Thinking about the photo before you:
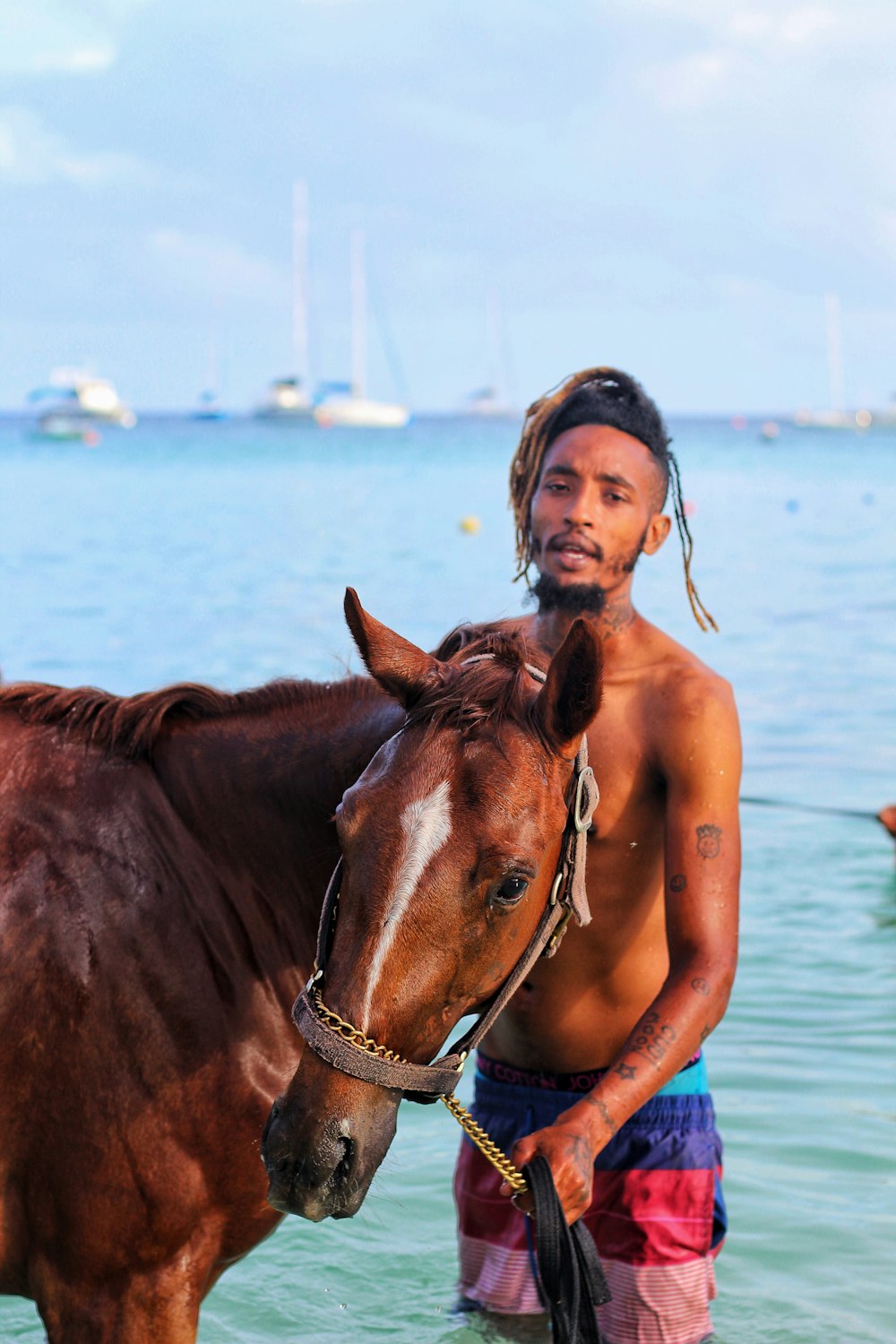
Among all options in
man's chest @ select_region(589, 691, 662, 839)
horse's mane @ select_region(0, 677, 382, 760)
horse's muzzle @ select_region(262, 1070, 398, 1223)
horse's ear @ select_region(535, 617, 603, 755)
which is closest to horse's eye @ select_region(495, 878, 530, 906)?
horse's ear @ select_region(535, 617, 603, 755)

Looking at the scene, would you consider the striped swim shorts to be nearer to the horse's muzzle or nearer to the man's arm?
the man's arm

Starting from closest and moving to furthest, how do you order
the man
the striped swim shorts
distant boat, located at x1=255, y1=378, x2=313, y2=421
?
the man, the striped swim shorts, distant boat, located at x1=255, y1=378, x2=313, y2=421

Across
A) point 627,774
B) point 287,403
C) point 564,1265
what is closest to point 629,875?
point 627,774

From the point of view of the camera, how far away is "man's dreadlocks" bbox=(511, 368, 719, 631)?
3.23 metres

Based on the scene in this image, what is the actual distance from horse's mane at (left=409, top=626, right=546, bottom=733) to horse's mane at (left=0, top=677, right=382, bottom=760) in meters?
0.36

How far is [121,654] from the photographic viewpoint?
15445 millimetres

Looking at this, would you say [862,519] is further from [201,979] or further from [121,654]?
[201,979]

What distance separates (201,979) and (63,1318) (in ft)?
2.06

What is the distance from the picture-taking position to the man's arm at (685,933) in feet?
7.86

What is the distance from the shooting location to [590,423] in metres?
3.22

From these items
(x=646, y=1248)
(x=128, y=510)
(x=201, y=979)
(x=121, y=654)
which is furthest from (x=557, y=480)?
(x=128, y=510)

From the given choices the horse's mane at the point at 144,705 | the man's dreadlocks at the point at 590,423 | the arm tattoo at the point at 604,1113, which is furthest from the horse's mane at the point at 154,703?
the arm tattoo at the point at 604,1113

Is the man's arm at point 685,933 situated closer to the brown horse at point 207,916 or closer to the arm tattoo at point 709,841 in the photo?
the arm tattoo at point 709,841

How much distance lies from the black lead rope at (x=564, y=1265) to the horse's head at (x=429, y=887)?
0.85ft
